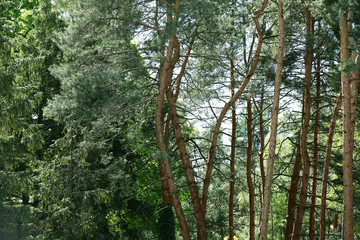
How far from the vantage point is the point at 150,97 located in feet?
48.3

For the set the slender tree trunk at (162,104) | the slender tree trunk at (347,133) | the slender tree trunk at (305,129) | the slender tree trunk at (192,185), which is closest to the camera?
the slender tree trunk at (347,133)

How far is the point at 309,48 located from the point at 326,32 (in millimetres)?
842

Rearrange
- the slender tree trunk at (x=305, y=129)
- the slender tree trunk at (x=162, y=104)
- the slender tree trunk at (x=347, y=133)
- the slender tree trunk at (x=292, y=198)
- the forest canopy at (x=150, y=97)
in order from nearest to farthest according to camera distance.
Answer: the slender tree trunk at (x=347, y=133) < the forest canopy at (x=150, y=97) < the slender tree trunk at (x=162, y=104) < the slender tree trunk at (x=305, y=129) < the slender tree trunk at (x=292, y=198)

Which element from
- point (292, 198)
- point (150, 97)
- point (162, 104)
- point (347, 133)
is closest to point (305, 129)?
point (292, 198)

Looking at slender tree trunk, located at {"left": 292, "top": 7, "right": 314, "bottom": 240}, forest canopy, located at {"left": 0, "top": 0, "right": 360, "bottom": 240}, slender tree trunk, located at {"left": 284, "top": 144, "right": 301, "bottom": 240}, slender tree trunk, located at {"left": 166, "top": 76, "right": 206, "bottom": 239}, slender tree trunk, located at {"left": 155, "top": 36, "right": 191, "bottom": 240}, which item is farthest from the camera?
slender tree trunk, located at {"left": 284, "top": 144, "right": 301, "bottom": 240}

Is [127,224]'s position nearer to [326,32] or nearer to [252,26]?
[252,26]

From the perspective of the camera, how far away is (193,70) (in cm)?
1548

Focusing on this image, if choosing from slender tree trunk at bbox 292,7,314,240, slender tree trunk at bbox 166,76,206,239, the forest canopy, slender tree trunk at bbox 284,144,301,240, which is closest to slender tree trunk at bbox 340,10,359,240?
the forest canopy

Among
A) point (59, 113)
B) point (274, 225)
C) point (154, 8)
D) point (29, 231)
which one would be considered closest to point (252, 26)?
point (154, 8)

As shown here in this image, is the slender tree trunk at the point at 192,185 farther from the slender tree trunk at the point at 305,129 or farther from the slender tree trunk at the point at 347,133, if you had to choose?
the slender tree trunk at the point at 347,133

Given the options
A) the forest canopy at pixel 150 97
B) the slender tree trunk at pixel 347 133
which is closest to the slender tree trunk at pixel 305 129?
the forest canopy at pixel 150 97

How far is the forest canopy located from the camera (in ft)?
39.1

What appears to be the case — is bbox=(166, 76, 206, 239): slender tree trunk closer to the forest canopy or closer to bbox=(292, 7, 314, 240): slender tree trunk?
the forest canopy

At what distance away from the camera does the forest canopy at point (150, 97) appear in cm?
1193
